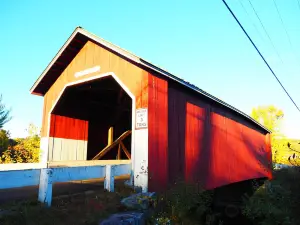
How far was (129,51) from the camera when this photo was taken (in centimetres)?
749

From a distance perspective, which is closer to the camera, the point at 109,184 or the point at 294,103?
the point at 109,184

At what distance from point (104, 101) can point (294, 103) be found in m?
10.4

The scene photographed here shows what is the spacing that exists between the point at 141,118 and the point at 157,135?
0.66 m

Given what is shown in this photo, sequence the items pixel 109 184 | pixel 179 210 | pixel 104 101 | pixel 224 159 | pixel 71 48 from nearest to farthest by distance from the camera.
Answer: pixel 179 210
pixel 109 184
pixel 71 48
pixel 224 159
pixel 104 101

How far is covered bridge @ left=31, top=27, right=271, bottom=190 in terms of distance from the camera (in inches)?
282

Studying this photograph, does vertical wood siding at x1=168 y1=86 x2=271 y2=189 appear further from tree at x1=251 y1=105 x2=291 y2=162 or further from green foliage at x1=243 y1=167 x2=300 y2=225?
tree at x1=251 y1=105 x2=291 y2=162

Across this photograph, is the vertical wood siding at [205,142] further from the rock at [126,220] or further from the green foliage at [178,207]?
the rock at [126,220]

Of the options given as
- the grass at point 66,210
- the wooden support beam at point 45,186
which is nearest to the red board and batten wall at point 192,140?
the grass at point 66,210

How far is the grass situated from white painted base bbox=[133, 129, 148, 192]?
4.46 feet

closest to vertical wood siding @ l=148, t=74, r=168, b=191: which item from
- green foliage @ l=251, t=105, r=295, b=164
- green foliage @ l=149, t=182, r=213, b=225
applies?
green foliage @ l=149, t=182, r=213, b=225

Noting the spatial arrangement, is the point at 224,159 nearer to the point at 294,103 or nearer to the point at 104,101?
the point at 294,103

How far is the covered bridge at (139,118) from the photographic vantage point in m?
7.17

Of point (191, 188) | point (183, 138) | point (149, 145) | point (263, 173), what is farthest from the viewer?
point (263, 173)

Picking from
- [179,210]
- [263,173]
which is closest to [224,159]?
[179,210]
